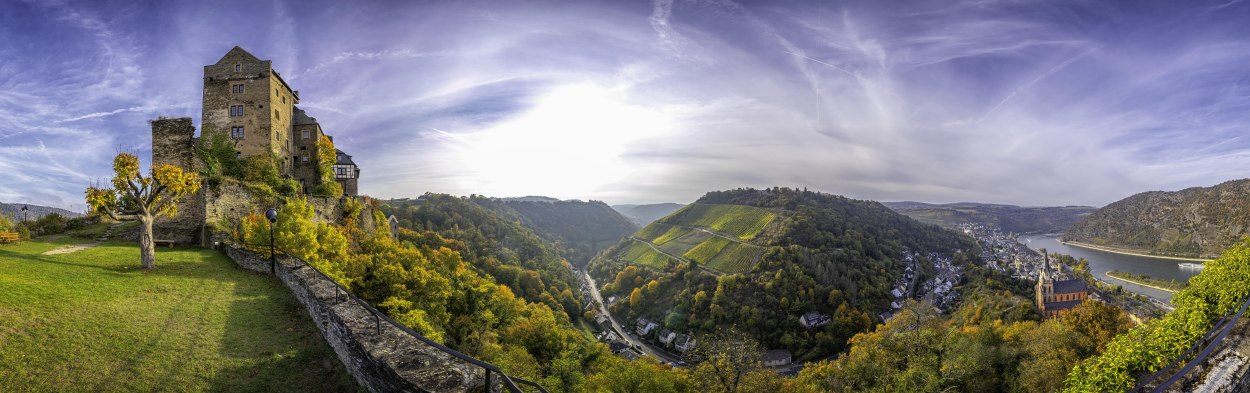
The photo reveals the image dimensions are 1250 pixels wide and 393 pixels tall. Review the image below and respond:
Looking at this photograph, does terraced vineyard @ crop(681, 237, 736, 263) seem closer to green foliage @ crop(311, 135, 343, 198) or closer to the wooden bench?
green foliage @ crop(311, 135, 343, 198)

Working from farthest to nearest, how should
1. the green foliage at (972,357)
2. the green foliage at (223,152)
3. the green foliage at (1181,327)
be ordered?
the green foliage at (223,152) < the green foliage at (972,357) < the green foliage at (1181,327)

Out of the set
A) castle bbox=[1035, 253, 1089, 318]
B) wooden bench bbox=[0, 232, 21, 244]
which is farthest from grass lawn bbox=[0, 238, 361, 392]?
castle bbox=[1035, 253, 1089, 318]

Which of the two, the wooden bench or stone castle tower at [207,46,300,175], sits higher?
stone castle tower at [207,46,300,175]

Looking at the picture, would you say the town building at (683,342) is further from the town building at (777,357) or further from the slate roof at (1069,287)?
the slate roof at (1069,287)

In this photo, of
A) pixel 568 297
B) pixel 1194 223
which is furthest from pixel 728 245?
pixel 1194 223

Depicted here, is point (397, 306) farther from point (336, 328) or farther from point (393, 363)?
point (393, 363)

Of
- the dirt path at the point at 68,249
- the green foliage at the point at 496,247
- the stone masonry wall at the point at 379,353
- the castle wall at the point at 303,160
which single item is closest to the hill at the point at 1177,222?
the green foliage at the point at 496,247

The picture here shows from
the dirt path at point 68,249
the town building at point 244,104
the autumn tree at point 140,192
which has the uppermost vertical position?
the town building at point 244,104
